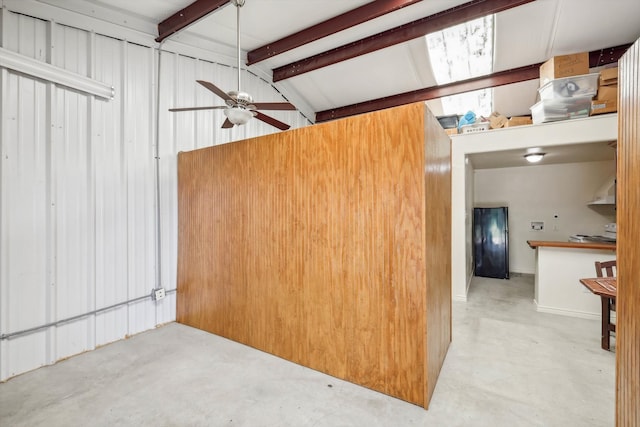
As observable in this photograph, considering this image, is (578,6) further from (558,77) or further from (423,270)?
(423,270)

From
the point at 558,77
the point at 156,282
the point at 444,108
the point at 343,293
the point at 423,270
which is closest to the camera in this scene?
the point at 423,270

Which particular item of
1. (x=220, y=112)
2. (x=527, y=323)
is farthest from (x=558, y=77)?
(x=220, y=112)

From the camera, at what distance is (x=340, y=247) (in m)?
2.24

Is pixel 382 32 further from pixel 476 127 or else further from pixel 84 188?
pixel 84 188

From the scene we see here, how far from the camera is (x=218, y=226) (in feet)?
10.2

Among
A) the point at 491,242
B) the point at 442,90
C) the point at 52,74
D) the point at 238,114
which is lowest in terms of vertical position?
the point at 491,242

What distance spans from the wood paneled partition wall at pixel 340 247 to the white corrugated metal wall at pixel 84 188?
0.72 metres

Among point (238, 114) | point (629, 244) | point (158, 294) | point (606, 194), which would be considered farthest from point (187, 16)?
point (606, 194)

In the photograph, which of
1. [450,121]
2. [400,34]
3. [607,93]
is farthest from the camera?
[450,121]

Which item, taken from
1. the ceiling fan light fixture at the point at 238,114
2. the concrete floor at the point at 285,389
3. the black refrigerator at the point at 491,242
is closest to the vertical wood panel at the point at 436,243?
the concrete floor at the point at 285,389

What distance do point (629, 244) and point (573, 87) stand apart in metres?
3.62

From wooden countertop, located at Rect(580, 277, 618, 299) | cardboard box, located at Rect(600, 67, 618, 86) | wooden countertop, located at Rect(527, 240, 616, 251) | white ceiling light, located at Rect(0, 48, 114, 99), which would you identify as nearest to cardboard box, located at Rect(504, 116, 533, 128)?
cardboard box, located at Rect(600, 67, 618, 86)

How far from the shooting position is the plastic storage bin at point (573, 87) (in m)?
3.46

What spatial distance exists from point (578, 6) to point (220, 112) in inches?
182
